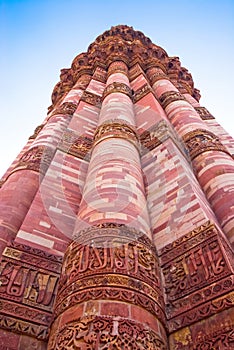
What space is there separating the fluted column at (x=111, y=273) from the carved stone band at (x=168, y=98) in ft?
17.6

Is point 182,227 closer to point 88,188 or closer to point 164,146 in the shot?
point 88,188

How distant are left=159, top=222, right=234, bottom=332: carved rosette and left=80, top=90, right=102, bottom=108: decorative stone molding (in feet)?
23.8

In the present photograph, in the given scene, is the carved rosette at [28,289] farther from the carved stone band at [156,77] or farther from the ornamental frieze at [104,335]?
the carved stone band at [156,77]

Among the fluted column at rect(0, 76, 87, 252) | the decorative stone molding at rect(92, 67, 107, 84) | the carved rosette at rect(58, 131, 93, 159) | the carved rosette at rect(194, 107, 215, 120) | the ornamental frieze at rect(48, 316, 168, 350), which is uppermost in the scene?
the decorative stone molding at rect(92, 67, 107, 84)

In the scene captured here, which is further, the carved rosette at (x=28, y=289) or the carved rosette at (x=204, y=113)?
the carved rosette at (x=204, y=113)

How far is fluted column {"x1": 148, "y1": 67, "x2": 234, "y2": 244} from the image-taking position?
5090 millimetres

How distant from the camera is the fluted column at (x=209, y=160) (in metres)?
5.09

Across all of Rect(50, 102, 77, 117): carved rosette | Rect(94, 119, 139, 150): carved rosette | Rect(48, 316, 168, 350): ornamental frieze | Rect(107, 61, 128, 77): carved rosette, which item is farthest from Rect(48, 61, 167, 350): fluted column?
Rect(107, 61, 128, 77): carved rosette

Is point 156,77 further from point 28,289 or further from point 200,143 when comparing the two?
point 28,289

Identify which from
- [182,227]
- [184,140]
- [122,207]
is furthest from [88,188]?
[184,140]

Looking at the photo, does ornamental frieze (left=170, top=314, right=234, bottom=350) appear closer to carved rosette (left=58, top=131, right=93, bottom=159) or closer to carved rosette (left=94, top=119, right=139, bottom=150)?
carved rosette (left=94, top=119, right=139, bottom=150)

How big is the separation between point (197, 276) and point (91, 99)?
827 centimetres

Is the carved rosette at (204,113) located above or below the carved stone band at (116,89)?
above

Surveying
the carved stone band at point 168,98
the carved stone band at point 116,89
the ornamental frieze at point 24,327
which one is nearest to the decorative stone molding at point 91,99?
the carved stone band at point 116,89
